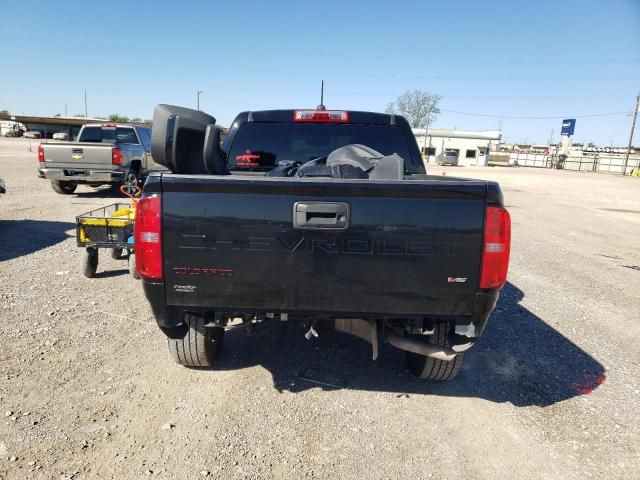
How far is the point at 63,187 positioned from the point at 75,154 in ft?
5.48

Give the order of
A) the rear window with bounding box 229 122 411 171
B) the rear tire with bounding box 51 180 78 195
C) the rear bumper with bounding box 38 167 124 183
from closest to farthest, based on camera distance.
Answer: the rear window with bounding box 229 122 411 171 < the rear bumper with bounding box 38 167 124 183 < the rear tire with bounding box 51 180 78 195

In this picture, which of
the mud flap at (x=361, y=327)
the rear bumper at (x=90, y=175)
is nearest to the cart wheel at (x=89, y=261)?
the mud flap at (x=361, y=327)

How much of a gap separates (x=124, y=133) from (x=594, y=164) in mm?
64057

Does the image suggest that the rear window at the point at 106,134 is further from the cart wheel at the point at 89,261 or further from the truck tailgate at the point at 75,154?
the cart wheel at the point at 89,261

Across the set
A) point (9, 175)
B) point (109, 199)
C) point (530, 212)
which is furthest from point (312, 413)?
point (9, 175)

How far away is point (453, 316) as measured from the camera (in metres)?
2.64

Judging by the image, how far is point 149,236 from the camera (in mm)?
2500

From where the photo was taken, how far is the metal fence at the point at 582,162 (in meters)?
59.5

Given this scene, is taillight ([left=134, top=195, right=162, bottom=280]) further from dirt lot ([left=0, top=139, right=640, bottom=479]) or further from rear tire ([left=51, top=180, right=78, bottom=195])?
rear tire ([left=51, top=180, right=78, bottom=195])

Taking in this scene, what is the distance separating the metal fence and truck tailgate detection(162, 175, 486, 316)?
207 ft

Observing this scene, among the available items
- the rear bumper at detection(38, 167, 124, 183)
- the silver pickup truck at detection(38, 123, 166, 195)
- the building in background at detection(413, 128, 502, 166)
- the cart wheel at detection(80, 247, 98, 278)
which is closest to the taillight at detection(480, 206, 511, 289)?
the cart wheel at detection(80, 247, 98, 278)

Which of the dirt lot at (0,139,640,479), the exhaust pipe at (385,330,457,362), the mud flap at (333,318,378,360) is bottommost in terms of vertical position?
the dirt lot at (0,139,640,479)

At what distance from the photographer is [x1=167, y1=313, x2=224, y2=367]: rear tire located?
3.30 m

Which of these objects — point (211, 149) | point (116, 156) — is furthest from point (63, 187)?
point (211, 149)
